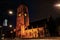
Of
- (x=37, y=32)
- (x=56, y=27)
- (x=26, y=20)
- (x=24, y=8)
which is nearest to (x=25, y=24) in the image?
(x=26, y=20)

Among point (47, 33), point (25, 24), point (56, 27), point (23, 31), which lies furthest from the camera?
point (25, 24)

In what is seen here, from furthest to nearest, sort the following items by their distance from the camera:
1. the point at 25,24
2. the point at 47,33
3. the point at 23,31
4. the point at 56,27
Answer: the point at 25,24 < the point at 23,31 < the point at 56,27 < the point at 47,33

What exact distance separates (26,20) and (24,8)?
7413 mm

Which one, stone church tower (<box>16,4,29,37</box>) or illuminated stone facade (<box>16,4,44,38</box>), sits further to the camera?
stone church tower (<box>16,4,29,37</box>)

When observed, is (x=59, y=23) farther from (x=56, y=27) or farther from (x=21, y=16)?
(x=21, y=16)

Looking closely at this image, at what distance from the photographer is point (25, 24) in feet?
242

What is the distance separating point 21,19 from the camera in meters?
74.9

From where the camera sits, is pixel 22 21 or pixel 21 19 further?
pixel 21 19

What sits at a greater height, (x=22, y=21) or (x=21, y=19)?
(x=21, y=19)

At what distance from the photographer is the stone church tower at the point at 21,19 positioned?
7149cm

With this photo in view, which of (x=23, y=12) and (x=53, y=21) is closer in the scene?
(x=53, y=21)

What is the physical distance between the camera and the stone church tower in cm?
7149

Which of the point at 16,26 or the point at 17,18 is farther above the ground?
the point at 17,18

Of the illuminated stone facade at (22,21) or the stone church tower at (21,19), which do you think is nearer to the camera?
the illuminated stone facade at (22,21)
